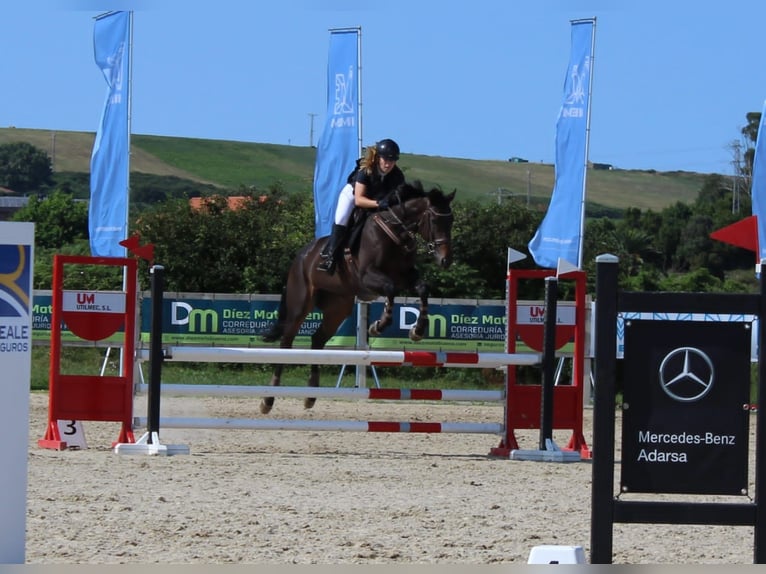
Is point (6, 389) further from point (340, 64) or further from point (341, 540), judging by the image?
point (340, 64)

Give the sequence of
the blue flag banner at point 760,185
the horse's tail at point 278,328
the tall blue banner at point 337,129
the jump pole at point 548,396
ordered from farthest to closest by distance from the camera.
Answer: the tall blue banner at point 337,129 < the blue flag banner at point 760,185 < the horse's tail at point 278,328 < the jump pole at point 548,396

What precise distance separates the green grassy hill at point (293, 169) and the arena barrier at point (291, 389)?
5050cm

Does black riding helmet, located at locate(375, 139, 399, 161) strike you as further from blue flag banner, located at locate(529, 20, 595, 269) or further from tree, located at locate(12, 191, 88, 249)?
tree, located at locate(12, 191, 88, 249)

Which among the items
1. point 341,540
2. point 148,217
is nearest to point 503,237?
point 148,217

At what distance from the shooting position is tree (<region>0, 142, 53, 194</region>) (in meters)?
59.3

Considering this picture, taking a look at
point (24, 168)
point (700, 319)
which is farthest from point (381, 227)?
point (24, 168)

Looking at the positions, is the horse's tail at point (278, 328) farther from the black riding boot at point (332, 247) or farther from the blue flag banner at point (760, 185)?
the blue flag banner at point (760, 185)

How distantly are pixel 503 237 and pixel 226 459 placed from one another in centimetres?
1570

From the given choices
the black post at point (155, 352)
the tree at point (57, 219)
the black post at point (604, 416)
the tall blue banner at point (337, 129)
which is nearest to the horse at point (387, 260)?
the black post at point (155, 352)

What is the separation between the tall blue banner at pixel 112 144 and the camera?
14906 mm

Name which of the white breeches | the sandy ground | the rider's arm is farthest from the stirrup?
the sandy ground

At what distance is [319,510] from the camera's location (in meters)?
5.14

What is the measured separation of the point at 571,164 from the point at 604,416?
1183 cm

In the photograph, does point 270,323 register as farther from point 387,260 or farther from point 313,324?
point 387,260
